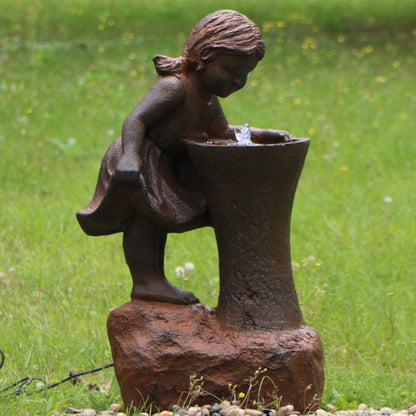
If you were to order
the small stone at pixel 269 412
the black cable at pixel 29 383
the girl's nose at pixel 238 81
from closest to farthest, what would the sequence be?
1. the small stone at pixel 269 412
2. the girl's nose at pixel 238 81
3. the black cable at pixel 29 383

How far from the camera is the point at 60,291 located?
536 cm

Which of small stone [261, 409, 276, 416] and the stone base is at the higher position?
the stone base

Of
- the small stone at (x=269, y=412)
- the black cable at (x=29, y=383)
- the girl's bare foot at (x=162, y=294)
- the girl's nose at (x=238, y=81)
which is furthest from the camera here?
the black cable at (x=29, y=383)

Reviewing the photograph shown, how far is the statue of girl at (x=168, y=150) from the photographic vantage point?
11.7ft

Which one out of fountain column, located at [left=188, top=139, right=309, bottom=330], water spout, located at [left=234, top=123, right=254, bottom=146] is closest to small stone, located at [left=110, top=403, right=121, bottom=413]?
fountain column, located at [left=188, top=139, right=309, bottom=330]

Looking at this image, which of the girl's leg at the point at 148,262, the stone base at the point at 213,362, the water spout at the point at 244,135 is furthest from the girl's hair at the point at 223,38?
the stone base at the point at 213,362

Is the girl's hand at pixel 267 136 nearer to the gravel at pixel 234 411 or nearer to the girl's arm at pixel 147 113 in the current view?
the girl's arm at pixel 147 113

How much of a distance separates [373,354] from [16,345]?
1912 mm

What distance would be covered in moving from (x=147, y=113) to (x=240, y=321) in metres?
0.95

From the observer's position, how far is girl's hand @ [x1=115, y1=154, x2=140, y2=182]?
3471mm

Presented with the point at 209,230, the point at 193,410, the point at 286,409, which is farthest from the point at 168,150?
the point at 209,230

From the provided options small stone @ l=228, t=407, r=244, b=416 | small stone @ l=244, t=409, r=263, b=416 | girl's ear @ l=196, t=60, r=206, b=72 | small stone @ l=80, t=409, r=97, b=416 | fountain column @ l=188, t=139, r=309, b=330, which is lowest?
small stone @ l=80, t=409, r=97, b=416

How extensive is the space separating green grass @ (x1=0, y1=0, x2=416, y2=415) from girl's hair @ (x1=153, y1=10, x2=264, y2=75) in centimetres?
161

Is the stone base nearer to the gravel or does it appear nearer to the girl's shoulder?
→ the gravel
